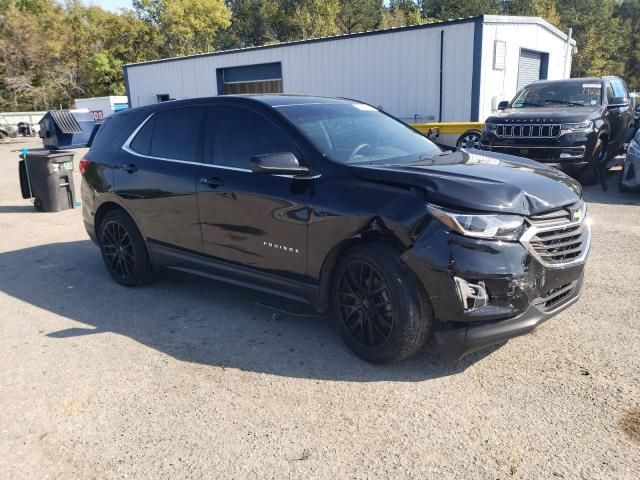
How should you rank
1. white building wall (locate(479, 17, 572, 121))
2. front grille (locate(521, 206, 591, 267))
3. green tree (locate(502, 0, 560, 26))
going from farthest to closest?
green tree (locate(502, 0, 560, 26)) < white building wall (locate(479, 17, 572, 121)) < front grille (locate(521, 206, 591, 267))

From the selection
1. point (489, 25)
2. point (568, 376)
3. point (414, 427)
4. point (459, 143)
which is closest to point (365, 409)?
point (414, 427)

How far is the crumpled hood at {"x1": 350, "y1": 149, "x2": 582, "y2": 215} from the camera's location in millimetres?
3209

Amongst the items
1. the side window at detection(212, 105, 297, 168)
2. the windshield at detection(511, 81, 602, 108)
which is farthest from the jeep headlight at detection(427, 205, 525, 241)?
the windshield at detection(511, 81, 602, 108)

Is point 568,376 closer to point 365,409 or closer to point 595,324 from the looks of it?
point 595,324

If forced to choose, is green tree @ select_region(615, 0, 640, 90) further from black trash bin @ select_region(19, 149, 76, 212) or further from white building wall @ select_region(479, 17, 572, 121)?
black trash bin @ select_region(19, 149, 76, 212)

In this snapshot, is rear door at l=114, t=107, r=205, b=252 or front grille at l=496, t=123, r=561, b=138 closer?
rear door at l=114, t=107, r=205, b=252

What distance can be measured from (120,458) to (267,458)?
774 mm

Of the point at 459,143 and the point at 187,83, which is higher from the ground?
the point at 187,83

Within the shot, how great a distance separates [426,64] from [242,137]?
44.4 feet

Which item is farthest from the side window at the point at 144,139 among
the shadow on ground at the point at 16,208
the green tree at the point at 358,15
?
the green tree at the point at 358,15

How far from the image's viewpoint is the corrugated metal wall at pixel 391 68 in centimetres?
1596

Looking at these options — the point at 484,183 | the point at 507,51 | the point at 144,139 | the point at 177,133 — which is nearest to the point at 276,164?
the point at 484,183

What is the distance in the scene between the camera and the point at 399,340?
3.38m

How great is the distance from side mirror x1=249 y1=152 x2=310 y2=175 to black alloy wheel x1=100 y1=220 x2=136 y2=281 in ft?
7.20
